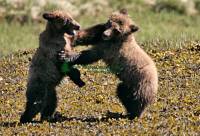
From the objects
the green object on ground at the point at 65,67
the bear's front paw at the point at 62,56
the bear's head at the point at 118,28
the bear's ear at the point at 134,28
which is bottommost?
the green object on ground at the point at 65,67

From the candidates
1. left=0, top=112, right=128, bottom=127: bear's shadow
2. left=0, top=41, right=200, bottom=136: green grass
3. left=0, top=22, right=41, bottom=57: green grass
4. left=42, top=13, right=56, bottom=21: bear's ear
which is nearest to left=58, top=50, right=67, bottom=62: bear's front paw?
left=42, top=13, right=56, bottom=21: bear's ear

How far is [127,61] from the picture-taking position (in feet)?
38.9

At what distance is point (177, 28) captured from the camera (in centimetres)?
2556

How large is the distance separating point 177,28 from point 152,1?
303 cm

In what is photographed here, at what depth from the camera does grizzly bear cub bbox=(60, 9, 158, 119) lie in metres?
11.8

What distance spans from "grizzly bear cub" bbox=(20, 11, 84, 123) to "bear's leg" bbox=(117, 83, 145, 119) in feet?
2.27

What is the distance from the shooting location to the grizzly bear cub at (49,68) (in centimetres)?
1188

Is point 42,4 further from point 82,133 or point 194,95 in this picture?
point 82,133

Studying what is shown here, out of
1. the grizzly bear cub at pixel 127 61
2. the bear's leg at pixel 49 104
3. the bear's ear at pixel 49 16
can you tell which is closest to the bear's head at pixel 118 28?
the grizzly bear cub at pixel 127 61

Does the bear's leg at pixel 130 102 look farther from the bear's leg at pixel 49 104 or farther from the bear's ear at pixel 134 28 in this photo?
the bear's leg at pixel 49 104

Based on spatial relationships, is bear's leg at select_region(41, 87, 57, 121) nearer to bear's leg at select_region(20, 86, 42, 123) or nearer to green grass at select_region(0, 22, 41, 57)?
bear's leg at select_region(20, 86, 42, 123)

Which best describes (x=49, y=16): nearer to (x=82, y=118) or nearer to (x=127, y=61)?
(x=127, y=61)

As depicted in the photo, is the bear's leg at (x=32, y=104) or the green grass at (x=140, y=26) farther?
the green grass at (x=140, y=26)

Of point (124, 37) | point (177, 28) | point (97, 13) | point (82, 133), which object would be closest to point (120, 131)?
point (82, 133)
